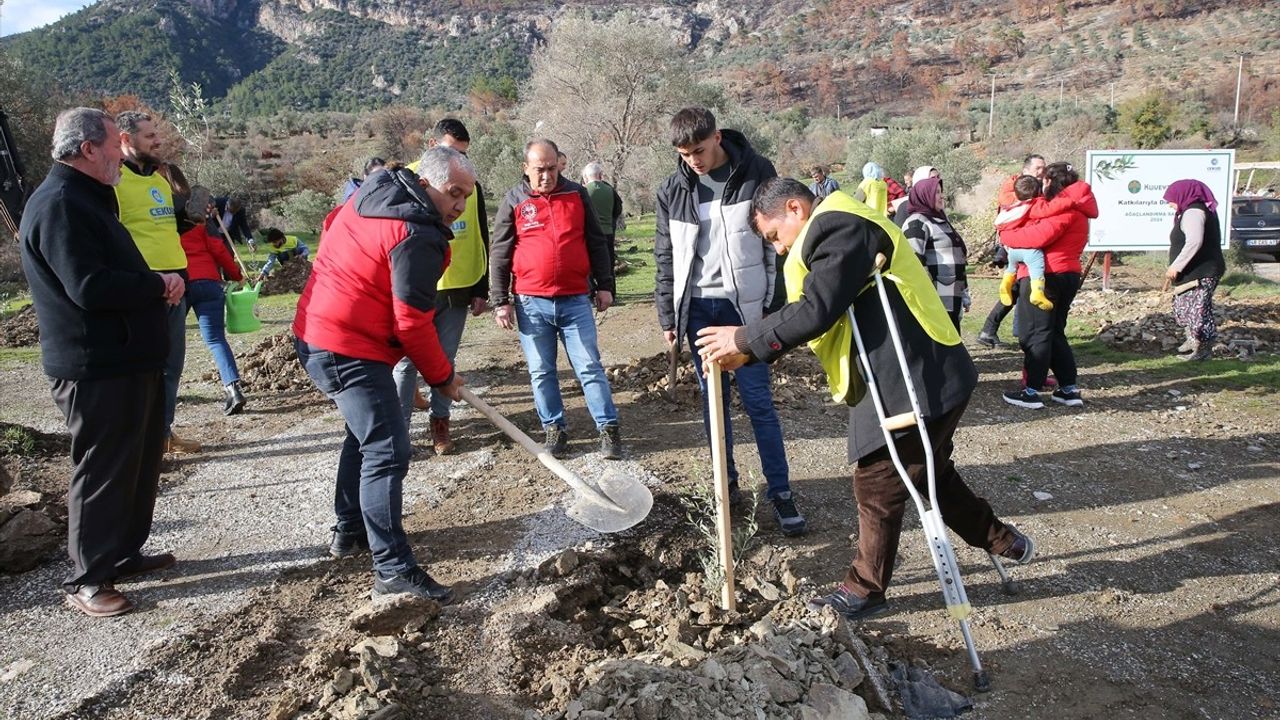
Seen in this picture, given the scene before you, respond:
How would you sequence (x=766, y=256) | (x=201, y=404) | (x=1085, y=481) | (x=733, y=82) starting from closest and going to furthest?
(x=766, y=256) < (x=1085, y=481) < (x=201, y=404) < (x=733, y=82)

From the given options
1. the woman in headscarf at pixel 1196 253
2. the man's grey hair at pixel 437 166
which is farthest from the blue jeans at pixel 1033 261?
the man's grey hair at pixel 437 166

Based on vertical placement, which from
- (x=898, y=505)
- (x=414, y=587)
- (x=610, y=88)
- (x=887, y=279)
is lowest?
(x=414, y=587)

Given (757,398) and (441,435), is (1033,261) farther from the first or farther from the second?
(441,435)

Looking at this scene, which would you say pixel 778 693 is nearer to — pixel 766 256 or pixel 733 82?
pixel 766 256

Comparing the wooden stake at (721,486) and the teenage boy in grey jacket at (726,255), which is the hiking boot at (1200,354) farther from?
the wooden stake at (721,486)

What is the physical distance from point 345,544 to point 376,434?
837 mm

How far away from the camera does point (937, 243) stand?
5176 millimetres

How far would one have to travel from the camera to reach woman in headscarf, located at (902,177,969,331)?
5.17m

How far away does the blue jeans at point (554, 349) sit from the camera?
4.83m

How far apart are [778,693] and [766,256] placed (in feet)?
7.24

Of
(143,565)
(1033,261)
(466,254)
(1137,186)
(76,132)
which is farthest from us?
(1137,186)

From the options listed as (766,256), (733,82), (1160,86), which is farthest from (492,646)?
(733,82)

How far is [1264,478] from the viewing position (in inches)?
188

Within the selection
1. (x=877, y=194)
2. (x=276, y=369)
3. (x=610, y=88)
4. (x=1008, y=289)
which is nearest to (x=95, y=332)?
(x=276, y=369)
